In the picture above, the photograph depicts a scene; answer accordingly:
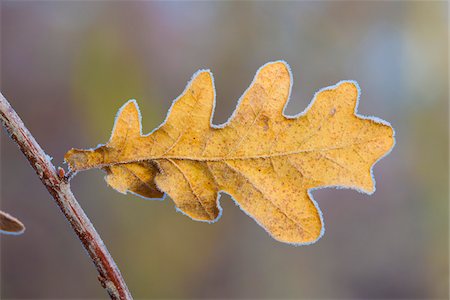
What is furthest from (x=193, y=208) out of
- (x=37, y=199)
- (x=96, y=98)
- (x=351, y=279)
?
(x=351, y=279)

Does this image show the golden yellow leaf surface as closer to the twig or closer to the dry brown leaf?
the twig

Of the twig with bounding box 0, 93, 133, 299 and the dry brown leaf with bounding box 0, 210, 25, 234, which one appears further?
the dry brown leaf with bounding box 0, 210, 25, 234

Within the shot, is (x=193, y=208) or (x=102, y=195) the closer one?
(x=193, y=208)

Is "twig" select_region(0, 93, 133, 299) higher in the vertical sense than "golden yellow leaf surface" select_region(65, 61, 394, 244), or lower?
lower

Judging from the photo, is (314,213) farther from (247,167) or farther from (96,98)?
(96,98)

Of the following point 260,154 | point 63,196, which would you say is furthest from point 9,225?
point 260,154

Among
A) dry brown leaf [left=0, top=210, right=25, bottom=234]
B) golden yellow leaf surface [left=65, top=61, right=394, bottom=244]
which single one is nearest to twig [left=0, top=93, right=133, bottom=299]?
golden yellow leaf surface [left=65, top=61, right=394, bottom=244]

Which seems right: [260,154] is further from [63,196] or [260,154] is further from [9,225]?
[9,225]

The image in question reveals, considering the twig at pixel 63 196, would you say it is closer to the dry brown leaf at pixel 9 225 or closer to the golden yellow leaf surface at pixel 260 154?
the golden yellow leaf surface at pixel 260 154
